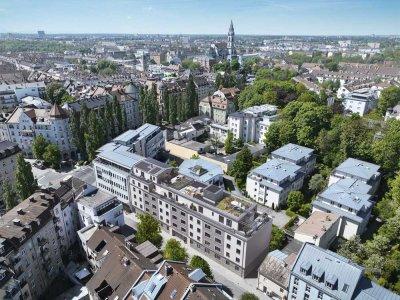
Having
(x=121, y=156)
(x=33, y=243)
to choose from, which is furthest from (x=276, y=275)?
(x=121, y=156)

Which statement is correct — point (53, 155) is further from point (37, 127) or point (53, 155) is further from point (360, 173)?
point (360, 173)

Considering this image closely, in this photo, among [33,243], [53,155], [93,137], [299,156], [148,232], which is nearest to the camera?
[33,243]

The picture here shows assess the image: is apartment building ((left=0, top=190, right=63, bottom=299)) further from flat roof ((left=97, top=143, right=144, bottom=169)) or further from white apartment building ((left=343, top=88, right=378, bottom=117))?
white apartment building ((left=343, top=88, right=378, bottom=117))

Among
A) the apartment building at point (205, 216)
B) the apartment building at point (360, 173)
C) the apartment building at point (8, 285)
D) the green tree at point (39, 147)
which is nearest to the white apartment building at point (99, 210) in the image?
the apartment building at point (205, 216)

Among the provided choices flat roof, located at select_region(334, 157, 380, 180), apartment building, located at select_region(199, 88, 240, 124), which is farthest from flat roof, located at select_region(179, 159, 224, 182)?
apartment building, located at select_region(199, 88, 240, 124)

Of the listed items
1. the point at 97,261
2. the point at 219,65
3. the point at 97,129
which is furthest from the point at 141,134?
the point at 219,65

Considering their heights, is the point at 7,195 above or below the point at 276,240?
above

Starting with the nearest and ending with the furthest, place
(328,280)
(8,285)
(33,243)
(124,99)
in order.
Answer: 1. (8,285)
2. (328,280)
3. (33,243)
4. (124,99)

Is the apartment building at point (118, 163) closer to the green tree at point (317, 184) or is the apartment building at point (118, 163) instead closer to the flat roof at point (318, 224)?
the flat roof at point (318, 224)
